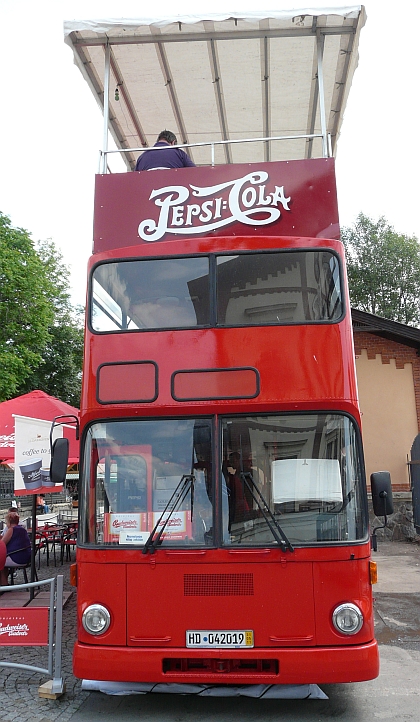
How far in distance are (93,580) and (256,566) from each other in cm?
120

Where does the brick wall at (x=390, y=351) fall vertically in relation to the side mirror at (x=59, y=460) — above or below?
above

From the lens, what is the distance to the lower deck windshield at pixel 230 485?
15.3ft

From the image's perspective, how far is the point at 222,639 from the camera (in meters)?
4.53

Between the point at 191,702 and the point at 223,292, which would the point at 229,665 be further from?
the point at 223,292

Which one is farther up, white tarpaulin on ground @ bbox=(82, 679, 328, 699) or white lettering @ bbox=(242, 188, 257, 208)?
white lettering @ bbox=(242, 188, 257, 208)

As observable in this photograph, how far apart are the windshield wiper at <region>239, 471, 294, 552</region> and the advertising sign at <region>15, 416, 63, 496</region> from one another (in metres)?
4.86

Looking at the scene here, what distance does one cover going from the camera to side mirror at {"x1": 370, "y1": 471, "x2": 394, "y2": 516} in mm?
5024

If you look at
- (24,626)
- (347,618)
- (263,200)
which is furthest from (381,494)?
(24,626)

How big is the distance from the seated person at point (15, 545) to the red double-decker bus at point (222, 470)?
5381 millimetres

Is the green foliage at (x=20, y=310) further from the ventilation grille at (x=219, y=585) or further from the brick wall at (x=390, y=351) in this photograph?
the ventilation grille at (x=219, y=585)

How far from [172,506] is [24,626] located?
201 centimetres

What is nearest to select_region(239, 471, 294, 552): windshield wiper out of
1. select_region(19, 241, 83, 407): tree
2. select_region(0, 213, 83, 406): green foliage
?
select_region(0, 213, 83, 406): green foliage

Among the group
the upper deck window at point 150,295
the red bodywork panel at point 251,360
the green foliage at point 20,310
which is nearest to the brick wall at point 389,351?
the red bodywork panel at point 251,360

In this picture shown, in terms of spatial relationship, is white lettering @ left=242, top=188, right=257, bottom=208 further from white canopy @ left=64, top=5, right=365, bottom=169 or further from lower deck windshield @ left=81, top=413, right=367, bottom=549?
lower deck windshield @ left=81, top=413, right=367, bottom=549
